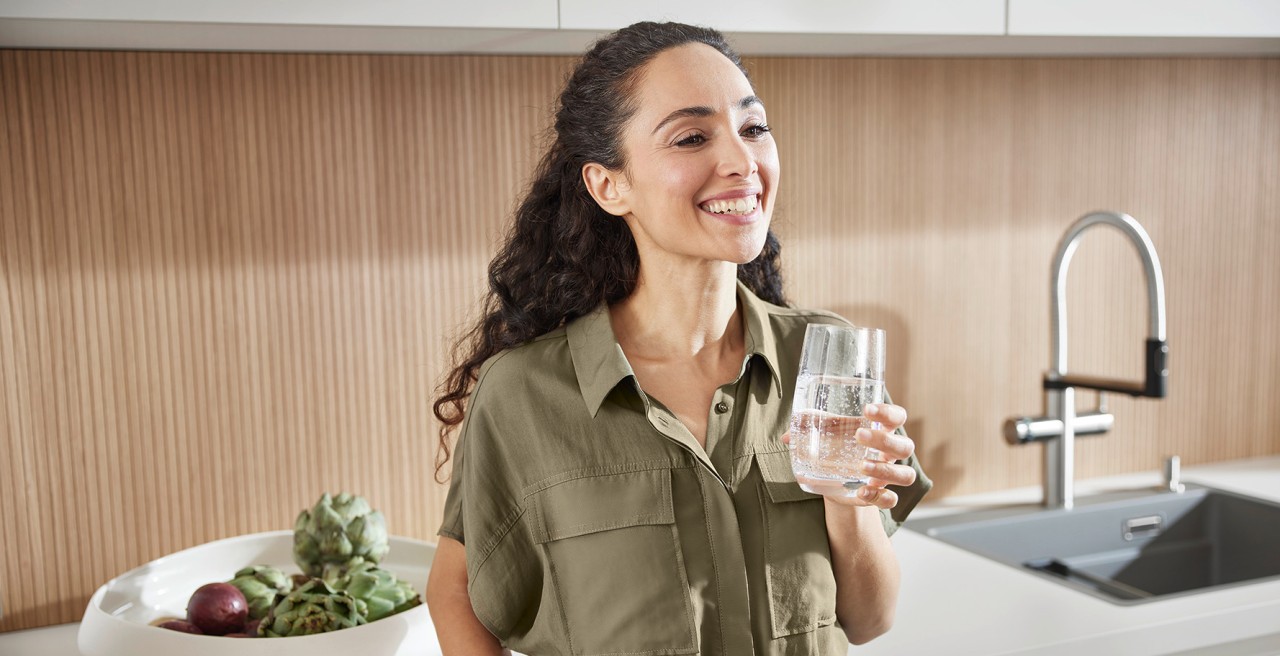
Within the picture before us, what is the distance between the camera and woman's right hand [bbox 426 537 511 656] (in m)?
1.09

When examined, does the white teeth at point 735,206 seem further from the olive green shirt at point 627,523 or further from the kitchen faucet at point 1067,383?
the kitchen faucet at point 1067,383

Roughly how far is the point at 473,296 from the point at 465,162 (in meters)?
0.20

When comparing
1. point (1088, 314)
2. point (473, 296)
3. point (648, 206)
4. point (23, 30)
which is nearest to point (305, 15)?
point (23, 30)

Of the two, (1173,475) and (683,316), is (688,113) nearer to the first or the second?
(683,316)

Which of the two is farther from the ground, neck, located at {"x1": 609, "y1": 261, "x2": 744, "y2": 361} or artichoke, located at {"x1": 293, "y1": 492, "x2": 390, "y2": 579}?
neck, located at {"x1": 609, "y1": 261, "x2": 744, "y2": 361}

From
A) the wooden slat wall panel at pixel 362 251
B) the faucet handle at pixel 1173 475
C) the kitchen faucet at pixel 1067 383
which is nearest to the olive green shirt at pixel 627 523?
the wooden slat wall panel at pixel 362 251

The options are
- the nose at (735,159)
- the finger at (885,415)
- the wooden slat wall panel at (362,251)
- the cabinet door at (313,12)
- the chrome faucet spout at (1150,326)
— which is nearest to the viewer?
the finger at (885,415)

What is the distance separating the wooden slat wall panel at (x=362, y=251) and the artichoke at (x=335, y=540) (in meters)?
0.25

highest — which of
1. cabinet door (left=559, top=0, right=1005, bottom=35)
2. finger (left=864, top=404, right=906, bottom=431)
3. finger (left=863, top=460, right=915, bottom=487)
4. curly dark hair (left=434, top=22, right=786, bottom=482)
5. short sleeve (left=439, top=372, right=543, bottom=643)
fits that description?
cabinet door (left=559, top=0, right=1005, bottom=35)

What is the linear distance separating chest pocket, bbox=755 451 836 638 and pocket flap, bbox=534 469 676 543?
3.8 inches

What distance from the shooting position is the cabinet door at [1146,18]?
153 cm

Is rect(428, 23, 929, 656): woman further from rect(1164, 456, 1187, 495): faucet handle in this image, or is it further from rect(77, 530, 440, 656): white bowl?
rect(1164, 456, 1187, 495): faucet handle

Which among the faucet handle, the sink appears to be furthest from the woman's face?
the faucet handle

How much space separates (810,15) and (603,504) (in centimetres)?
71
